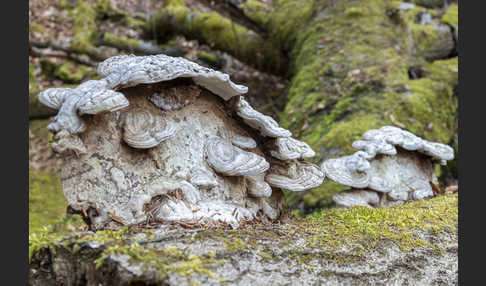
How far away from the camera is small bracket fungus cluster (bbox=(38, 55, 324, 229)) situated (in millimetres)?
2189

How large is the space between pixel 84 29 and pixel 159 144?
8.15 meters

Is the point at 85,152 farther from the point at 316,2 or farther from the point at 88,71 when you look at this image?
the point at 316,2

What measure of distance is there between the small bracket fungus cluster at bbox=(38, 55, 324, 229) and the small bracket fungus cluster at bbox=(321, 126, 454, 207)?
947mm

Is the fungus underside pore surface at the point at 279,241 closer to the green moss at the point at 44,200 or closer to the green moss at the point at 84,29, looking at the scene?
the green moss at the point at 44,200

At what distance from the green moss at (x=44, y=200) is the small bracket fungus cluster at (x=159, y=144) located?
123 inches

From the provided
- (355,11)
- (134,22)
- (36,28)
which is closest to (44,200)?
(36,28)

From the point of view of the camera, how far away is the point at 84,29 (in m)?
9.34


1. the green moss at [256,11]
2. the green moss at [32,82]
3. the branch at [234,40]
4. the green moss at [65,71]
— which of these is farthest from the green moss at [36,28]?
the green moss at [256,11]

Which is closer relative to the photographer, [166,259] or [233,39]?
[166,259]

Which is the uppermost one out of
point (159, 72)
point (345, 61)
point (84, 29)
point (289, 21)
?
point (289, 21)

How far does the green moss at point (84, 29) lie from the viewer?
863cm

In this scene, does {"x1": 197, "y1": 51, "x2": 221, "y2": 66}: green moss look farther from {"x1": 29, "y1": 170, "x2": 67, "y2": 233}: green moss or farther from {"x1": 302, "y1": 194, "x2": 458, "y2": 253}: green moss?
{"x1": 302, "y1": 194, "x2": 458, "y2": 253}: green moss

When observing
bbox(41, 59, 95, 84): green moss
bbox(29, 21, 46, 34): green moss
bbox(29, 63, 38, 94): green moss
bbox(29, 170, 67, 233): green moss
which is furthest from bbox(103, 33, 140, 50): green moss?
bbox(29, 170, 67, 233): green moss

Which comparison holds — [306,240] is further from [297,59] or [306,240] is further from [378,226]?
[297,59]
